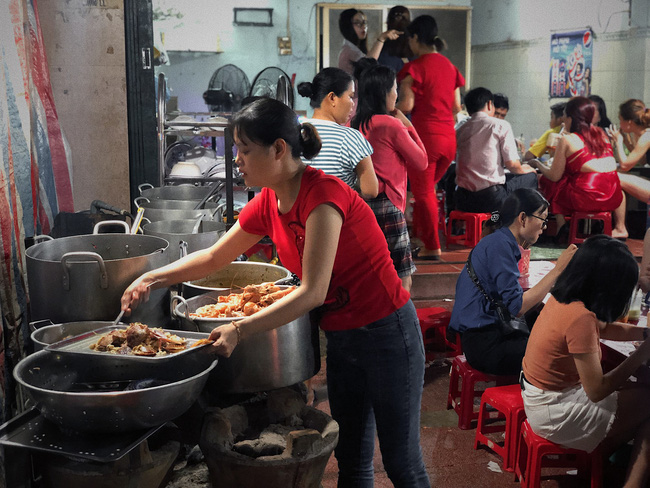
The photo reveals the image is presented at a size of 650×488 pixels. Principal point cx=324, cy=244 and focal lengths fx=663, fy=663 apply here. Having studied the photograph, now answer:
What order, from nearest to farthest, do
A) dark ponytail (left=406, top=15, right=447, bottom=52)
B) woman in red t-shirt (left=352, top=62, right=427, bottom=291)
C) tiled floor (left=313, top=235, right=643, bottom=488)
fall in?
tiled floor (left=313, top=235, right=643, bottom=488) → woman in red t-shirt (left=352, top=62, right=427, bottom=291) → dark ponytail (left=406, top=15, right=447, bottom=52)

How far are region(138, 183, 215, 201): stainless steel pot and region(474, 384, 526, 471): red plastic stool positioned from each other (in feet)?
7.91

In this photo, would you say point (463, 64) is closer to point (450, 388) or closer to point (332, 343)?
point (450, 388)

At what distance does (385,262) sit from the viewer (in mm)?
2283

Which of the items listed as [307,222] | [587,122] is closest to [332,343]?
[307,222]

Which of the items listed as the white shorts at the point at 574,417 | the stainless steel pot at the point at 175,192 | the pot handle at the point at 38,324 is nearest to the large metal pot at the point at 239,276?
the pot handle at the point at 38,324

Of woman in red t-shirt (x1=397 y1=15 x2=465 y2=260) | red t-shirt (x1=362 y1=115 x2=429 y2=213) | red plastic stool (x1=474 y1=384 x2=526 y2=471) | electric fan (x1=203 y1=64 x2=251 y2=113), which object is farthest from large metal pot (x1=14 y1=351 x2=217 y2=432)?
electric fan (x1=203 y1=64 x2=251 y2=113)

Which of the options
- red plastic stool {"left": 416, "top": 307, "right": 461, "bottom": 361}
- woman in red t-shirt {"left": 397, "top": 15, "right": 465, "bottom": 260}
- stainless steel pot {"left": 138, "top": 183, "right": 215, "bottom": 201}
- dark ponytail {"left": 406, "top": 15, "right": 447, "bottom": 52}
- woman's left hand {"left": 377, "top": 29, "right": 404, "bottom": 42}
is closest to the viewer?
stainless steel pot {"left": 138, "top": 183, "right": 215, "bottom": 201}

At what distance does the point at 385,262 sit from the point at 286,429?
710 millimetres

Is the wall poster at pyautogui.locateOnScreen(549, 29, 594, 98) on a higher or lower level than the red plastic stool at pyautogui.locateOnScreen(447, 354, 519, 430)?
higher

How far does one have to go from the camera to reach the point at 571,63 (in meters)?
10.5

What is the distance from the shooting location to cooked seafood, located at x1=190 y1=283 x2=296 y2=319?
93.6 inches

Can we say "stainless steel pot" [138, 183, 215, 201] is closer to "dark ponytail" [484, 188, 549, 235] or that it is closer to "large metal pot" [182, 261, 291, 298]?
"large metal pot" [182, 261, 291, 298]

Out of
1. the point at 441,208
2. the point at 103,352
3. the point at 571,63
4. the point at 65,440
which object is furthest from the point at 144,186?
the point at 571,63

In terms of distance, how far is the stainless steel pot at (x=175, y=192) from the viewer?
469 centimetres
